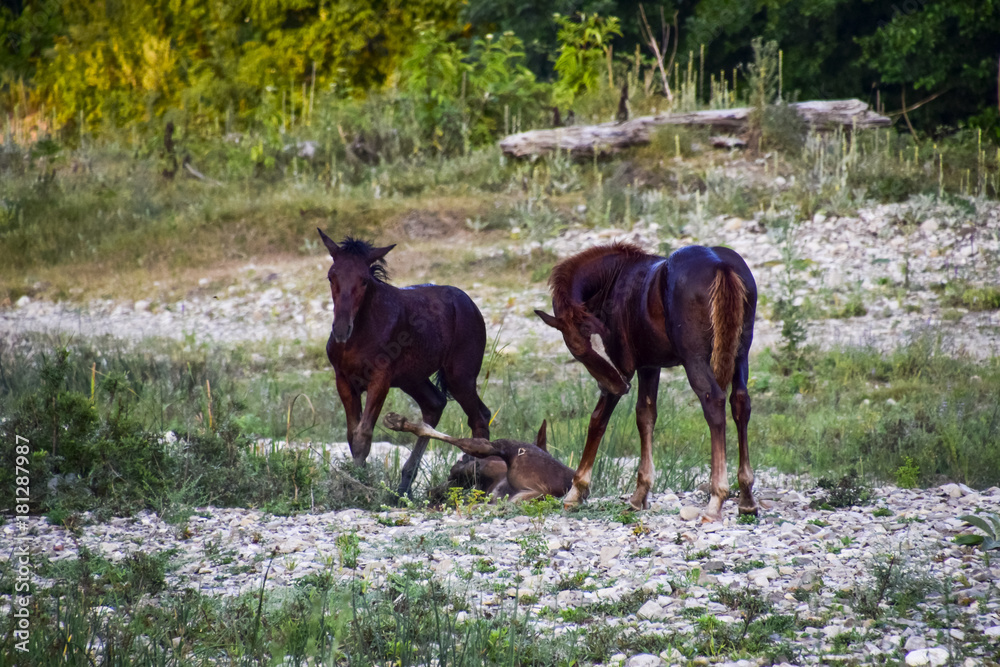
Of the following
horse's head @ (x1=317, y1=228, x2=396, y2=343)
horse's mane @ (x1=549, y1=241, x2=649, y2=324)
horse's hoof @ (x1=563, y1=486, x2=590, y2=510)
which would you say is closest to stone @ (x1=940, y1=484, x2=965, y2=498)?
horse's hoof @ (x1=563, y1=486, x2=590, y2=510)

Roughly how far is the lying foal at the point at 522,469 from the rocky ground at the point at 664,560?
0.38m

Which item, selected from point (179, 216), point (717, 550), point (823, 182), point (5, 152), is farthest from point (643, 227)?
point (5, 152)

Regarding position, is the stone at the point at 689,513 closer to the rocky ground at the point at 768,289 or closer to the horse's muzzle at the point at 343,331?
the horse's muzzle at the point at 343,331

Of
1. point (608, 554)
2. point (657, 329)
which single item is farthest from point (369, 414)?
point (608, 554)

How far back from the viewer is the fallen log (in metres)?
18.3

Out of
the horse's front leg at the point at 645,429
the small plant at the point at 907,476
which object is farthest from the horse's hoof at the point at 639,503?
the small plant at the point at 907,476

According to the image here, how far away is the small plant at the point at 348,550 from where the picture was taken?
4.77 metres

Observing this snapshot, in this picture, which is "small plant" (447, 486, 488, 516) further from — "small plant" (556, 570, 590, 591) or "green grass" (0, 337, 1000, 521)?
A: "small plant" (556, 570, 590, 591)

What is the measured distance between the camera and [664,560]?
4.93 meters

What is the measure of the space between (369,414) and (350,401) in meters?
0.26

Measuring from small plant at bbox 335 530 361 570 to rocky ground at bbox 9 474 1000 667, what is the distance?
29mm

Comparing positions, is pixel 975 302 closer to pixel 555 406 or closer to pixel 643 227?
pixel 643 227

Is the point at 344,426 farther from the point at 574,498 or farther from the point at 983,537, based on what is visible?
the point at 983,537

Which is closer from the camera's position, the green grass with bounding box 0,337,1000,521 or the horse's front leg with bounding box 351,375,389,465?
the green grass with bounding box 0,337,1000,521
